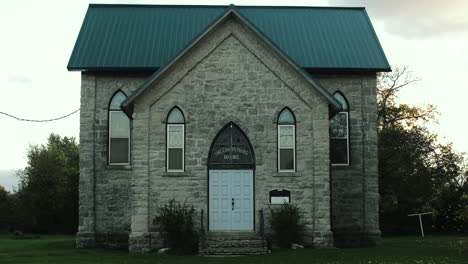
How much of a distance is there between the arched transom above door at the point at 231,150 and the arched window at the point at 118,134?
4.82 m

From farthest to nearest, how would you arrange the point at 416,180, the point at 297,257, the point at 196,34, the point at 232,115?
the point at 416,180, the point at 196,34, the point at 232,115, the point at 297,257

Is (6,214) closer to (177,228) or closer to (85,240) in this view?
(85,240)

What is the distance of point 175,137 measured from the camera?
77.1 ft

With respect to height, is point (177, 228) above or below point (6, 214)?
above

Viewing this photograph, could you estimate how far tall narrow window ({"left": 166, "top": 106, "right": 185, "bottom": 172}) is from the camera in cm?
2341

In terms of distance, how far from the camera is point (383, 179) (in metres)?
42.5

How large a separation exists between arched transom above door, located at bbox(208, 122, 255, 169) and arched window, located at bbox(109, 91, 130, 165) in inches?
190

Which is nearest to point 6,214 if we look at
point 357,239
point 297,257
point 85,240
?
point 85,240

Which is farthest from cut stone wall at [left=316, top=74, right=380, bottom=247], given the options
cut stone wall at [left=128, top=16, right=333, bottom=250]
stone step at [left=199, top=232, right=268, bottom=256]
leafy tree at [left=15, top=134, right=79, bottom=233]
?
leafy tree at [left=15, top=134, right=79, bottom=233]

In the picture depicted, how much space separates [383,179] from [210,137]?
22.1 meters

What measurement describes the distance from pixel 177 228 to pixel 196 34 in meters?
10.5

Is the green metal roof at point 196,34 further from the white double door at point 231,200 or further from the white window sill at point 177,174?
the white double door at point 231,200

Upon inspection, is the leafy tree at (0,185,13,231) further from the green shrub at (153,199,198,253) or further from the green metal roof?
the green shrub at (153,199,198,253)

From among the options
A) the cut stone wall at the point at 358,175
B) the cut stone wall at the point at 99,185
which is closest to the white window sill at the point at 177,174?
the cut stone wall at the point at 99,185
